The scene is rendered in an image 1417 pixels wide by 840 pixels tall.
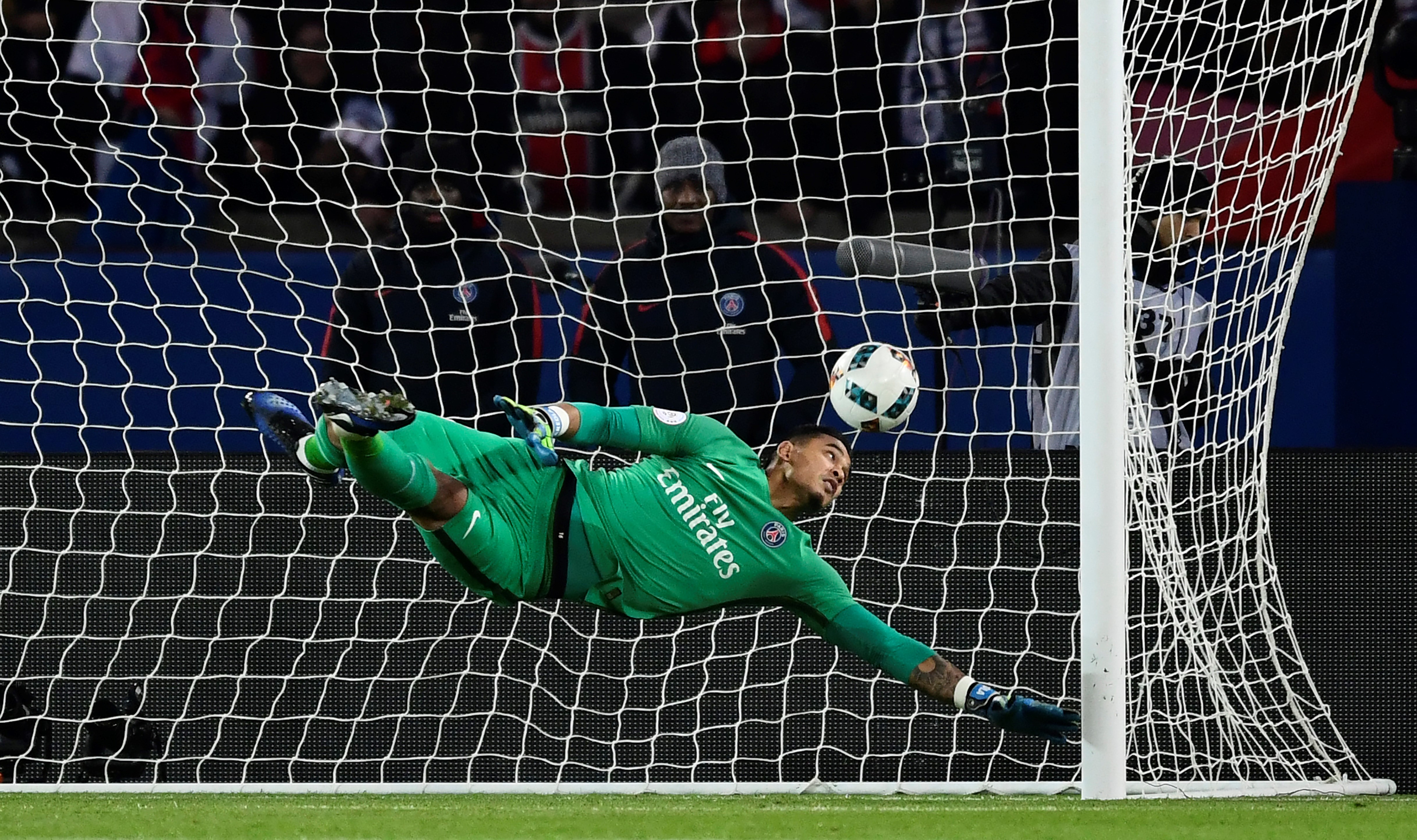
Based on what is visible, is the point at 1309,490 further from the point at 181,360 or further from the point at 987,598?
the point at 181,360

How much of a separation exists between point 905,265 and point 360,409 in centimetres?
242

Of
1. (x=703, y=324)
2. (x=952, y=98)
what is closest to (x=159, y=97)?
(x=703, y=324)

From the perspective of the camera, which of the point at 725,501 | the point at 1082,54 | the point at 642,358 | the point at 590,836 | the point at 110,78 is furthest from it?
the point at 110,78

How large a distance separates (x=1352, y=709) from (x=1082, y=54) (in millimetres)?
2635

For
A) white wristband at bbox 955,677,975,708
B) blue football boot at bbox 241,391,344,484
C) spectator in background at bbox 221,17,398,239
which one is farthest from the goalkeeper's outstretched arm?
spectator in background at bbox 221,17,398,239

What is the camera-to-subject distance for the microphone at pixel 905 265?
238 inches

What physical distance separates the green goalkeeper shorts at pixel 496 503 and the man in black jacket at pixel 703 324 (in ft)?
3.07

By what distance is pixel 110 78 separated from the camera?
7.72 m

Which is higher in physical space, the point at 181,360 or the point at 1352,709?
the point at 181,360

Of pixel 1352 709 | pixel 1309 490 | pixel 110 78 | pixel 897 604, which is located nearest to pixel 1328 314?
pixel 1309 490

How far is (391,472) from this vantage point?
4.61m

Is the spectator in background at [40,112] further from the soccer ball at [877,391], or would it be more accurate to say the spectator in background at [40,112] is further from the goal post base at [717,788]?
the soccer ball at [877,391]

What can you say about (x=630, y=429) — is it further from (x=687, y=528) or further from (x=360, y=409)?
(x=360, y=409)

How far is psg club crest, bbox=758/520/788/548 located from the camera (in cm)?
519
